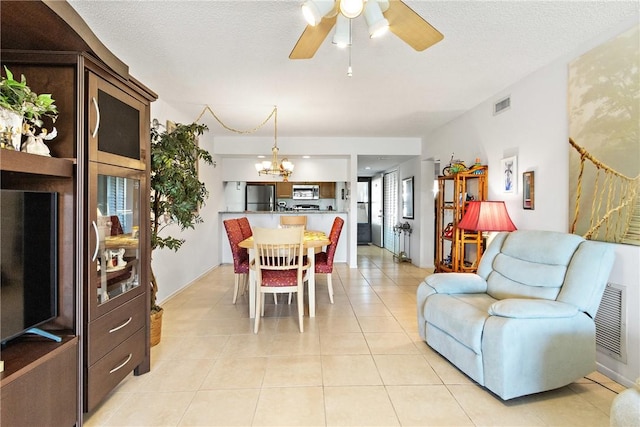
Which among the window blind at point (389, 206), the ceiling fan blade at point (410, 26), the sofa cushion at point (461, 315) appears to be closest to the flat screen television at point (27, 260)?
the ceiling fan blade at point (410, 26)

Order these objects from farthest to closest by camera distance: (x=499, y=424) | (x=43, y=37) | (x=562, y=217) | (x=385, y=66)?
1. (x=385, y=66)
2. (x=562, y=217)
3. (x=499, y=424)
4. (x=43, y=37)

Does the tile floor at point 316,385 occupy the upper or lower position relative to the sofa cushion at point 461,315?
lower

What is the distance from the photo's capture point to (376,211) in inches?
378

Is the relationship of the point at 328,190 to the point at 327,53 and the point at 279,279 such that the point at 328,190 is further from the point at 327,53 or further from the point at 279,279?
the point at 327,53

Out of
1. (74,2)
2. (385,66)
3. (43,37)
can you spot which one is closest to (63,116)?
(43,37)

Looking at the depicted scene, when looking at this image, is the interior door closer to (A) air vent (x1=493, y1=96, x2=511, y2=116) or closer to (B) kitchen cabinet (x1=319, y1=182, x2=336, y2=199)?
(B) kitchen cabinet (x1=319, y1=182, x2=336, y2=199)

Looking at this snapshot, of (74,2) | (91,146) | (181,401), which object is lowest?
(181,401)

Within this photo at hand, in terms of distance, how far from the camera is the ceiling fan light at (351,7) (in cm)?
153

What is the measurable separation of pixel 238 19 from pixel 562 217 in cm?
293

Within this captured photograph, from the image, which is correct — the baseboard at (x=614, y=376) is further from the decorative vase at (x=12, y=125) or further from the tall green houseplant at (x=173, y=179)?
the decorative vase at (x=12, y=125)

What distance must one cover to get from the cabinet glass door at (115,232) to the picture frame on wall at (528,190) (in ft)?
10.8

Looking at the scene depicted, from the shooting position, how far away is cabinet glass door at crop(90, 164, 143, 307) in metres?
1.69

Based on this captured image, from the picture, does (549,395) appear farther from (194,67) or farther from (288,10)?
(194,67)

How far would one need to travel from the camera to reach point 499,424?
169 centimetres
